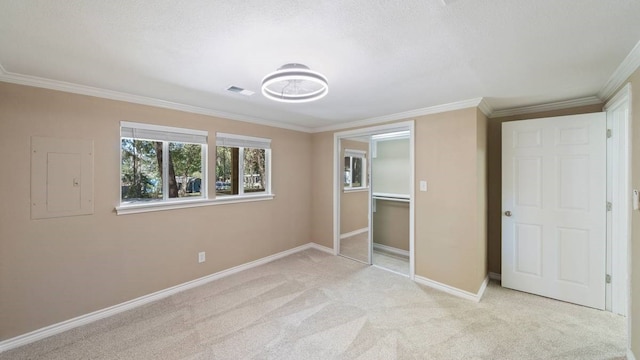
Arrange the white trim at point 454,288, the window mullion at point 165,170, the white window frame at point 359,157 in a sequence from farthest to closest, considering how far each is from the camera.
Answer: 1. the white window frame at point 359,157
2. the window mullion at point 165,170
3. the white trim at point 454,288

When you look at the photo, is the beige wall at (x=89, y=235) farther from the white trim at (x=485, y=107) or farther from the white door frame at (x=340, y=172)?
the white trim at (x=485, y=107)

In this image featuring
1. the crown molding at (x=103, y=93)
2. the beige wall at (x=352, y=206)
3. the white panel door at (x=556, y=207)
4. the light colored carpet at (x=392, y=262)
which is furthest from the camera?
the beige wall at (x=352, y=206)

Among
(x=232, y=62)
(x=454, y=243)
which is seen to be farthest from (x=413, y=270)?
(x=232, y=62)

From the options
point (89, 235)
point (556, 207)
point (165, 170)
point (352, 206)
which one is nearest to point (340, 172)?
point (352, 206)

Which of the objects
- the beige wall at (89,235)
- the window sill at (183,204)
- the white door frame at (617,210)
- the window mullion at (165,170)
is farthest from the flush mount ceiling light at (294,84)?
the white door frame at (617,210)

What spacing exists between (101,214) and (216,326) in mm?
1621

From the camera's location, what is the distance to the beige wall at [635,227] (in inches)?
68.2

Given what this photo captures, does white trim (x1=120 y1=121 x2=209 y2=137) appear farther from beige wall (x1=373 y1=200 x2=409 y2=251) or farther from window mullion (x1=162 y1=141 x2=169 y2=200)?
beige wall (x1=373 y1=200 x2=409 y2=251)

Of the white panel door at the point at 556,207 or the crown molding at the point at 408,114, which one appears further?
the crown molding at the point at 408,114

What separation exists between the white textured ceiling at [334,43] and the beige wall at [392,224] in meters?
2.35

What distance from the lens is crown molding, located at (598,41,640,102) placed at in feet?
5.56

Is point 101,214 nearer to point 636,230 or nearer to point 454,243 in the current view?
point 454,243

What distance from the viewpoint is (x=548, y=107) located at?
2.97 m

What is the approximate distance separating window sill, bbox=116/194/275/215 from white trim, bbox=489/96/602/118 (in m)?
3.51
